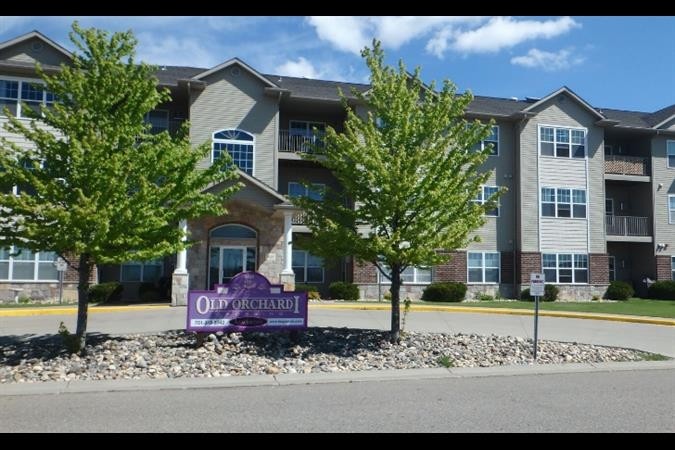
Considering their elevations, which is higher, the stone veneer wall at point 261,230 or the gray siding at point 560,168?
the gray siding at point 560,168

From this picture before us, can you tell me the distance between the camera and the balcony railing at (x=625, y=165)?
101ft

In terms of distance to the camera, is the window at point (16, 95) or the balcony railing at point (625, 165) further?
the balcony railing at point (625, 165)

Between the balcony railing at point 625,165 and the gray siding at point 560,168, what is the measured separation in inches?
46.2

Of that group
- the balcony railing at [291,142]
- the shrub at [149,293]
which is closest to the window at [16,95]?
the shrub at [149,293]

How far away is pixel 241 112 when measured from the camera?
2556 centimetres

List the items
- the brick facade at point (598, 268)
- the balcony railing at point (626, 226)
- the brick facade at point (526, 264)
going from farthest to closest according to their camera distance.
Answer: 1. the balcony railing at point (626, 226)
2. the brick facade at point (598, 268)
3. the brick facade at point (526, 264)

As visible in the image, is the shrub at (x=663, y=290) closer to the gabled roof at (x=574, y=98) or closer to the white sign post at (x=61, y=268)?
the gabled roof at (x=574, y=98)

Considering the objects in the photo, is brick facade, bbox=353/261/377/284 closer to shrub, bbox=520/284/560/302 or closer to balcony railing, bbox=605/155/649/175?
shrub, bbox=520/284/560/302

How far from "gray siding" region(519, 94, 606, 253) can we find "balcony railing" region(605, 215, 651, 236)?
121 centimetres

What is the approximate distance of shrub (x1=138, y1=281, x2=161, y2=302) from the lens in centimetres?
2312

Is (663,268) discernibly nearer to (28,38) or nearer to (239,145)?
(239,145)

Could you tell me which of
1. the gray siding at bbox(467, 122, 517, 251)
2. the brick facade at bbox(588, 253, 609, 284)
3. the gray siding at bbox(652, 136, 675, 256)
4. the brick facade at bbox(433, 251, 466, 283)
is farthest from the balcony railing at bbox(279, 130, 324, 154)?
the gray siding at bbox(652, 136, 675, 256)

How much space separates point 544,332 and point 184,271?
41.2 feet

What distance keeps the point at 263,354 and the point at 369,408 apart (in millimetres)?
4205
